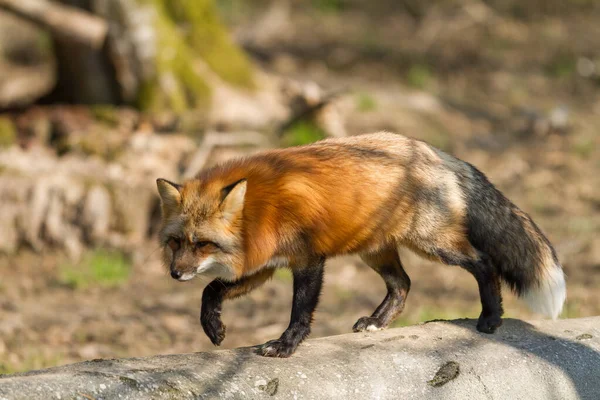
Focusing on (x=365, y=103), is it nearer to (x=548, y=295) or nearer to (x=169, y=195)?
(x=548, y=295)

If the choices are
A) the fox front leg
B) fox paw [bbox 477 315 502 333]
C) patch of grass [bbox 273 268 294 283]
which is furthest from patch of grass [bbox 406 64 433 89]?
the fox front leg

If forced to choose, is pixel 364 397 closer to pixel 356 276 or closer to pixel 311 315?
pixel 311 315

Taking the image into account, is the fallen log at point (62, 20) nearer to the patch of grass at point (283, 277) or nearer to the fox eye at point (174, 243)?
the patch of grass at point (283, 277)

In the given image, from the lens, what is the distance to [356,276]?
30.2ft

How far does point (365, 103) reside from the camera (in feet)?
40.9

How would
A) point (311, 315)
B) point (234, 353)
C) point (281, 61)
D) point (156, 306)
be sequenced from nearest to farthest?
point (234, 353) → point (311, 315) → point (156, 306) → point (281, 61)

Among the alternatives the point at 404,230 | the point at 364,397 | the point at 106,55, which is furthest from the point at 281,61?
the point at 364,397

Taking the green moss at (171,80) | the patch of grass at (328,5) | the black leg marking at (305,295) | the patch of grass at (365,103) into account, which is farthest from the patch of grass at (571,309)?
the patch of grass at (328,5)

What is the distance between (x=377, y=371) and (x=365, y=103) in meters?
8.89

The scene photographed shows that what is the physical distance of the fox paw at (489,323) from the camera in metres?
4.66

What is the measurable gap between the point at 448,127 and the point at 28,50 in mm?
6584

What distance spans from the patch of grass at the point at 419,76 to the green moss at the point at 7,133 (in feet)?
25.1

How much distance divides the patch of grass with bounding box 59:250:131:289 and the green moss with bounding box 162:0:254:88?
3728mm

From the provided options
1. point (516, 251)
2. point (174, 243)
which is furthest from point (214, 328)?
point (516, 251)
